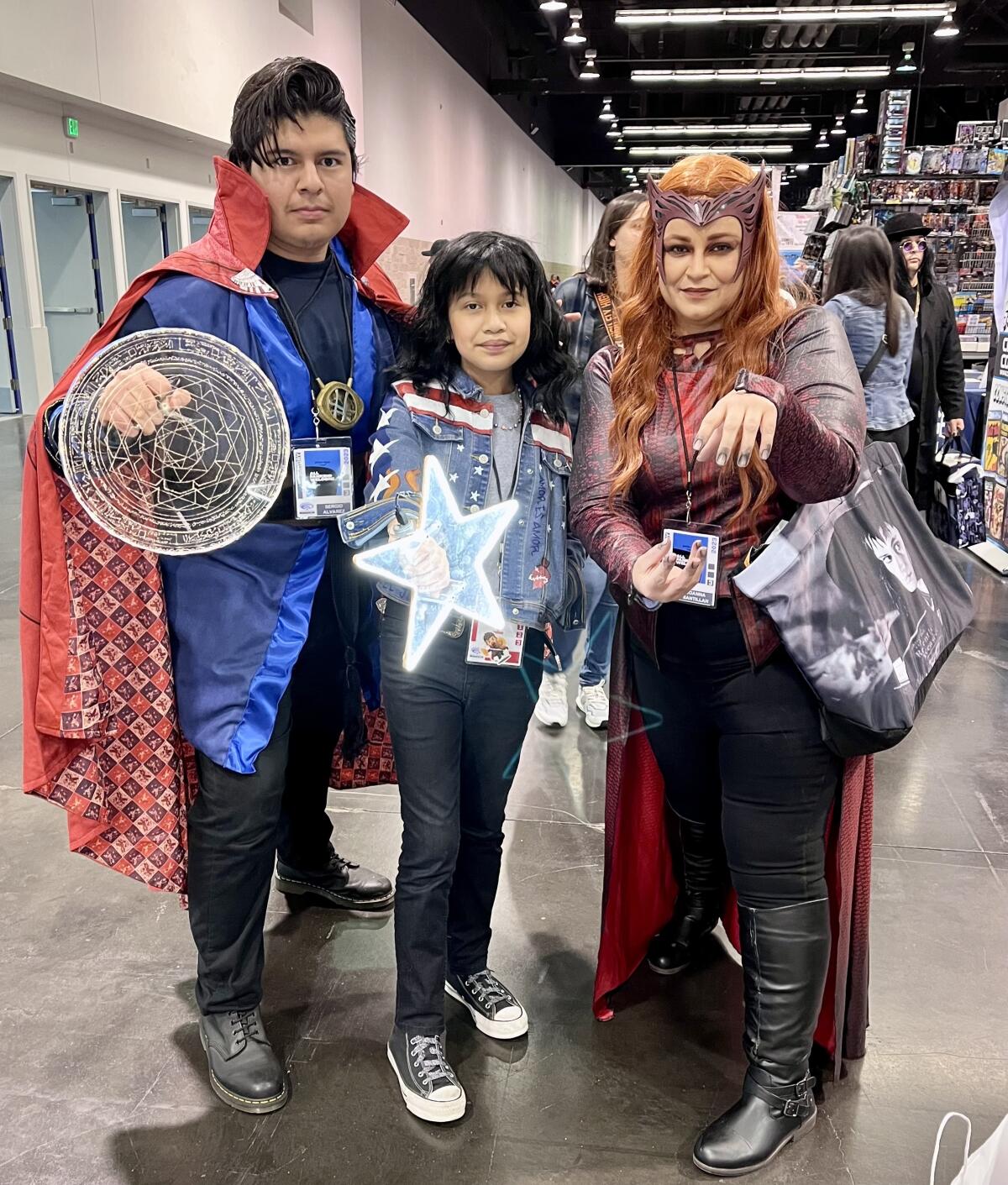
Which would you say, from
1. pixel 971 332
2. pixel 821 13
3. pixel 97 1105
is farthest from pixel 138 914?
pixel 821 13

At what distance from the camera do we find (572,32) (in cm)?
1160

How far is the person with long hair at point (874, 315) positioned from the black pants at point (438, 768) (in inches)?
98.1

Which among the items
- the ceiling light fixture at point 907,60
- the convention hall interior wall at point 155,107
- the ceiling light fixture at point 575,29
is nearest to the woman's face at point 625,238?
the convention hall interior wall at point 155,107

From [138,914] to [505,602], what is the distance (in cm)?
127

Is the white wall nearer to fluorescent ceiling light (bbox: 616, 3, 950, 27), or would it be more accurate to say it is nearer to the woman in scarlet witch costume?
fluorescent ceiling light (bbox: 616, 3, 950, 27)

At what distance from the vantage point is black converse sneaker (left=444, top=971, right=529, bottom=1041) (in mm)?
1792

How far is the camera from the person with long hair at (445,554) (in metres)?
1.47

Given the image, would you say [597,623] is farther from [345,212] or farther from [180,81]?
[180,81]

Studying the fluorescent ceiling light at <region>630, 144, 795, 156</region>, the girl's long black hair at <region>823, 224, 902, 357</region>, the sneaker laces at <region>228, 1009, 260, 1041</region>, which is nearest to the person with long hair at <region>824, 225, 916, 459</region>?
the girl's long black hair at <region>823, 224, 902, 357</region>

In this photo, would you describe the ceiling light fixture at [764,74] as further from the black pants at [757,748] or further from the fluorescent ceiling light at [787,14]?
the black pants at [757,748]

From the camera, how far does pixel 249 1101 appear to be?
1631 mm

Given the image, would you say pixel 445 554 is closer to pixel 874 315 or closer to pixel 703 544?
pixel 703 544

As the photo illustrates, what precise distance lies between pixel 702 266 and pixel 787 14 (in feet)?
36.6

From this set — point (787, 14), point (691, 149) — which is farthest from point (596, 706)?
point (691, 149)
